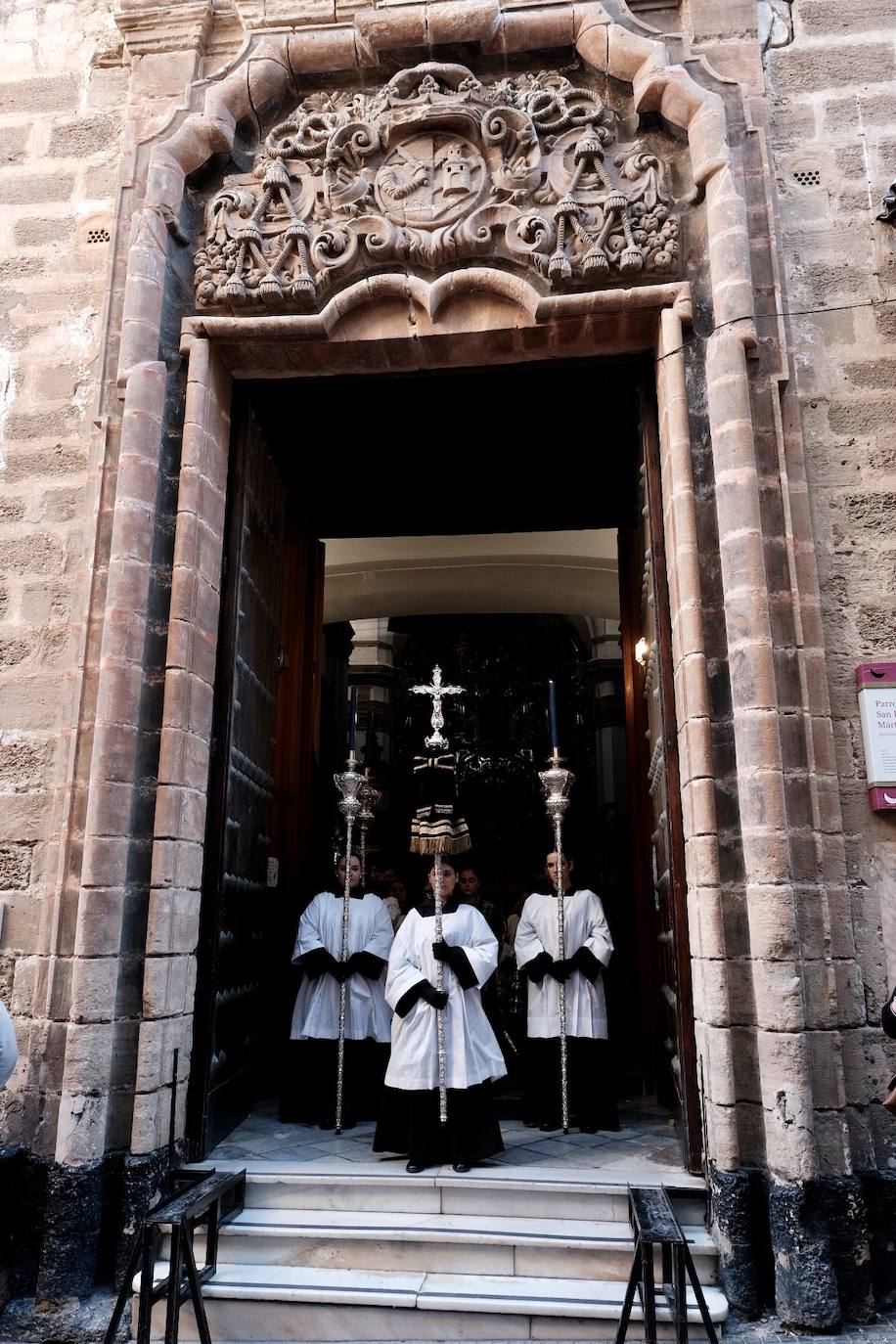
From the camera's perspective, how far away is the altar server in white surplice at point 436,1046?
15.7 feet

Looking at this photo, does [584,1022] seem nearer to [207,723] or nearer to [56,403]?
[207,723]

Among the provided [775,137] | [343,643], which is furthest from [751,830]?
[343,643]

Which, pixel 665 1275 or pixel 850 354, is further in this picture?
pixel 850 354

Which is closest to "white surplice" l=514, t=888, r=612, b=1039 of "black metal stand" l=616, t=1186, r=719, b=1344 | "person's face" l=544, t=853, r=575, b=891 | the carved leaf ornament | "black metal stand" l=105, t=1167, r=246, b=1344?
"person's face" l=544, t=853, r=575, b=891

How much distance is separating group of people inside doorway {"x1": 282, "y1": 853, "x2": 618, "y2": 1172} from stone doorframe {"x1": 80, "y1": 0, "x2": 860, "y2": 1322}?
119 cm

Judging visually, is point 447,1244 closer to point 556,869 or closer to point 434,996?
point 434,996

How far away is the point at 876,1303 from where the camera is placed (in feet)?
12.6

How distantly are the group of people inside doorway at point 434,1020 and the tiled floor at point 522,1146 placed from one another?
0.47ft

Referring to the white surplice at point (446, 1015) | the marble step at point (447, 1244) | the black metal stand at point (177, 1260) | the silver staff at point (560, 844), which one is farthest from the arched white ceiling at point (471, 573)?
the black metal stand at point (177, 1260)

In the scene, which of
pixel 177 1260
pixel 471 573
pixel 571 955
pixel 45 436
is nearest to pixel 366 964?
pixel 571 955

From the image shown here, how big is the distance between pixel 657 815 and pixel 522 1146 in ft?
6.15

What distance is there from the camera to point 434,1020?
508 centimetres

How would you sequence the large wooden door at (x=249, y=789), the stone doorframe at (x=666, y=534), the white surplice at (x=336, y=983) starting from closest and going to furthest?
the stone doorframe at (x=666, y=534)
the large wooden door at (x=249, y=789)
the white surplice at (x=336, y=983)

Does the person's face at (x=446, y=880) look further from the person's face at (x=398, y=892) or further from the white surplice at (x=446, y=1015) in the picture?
the person's face at (x=398, y=892)
